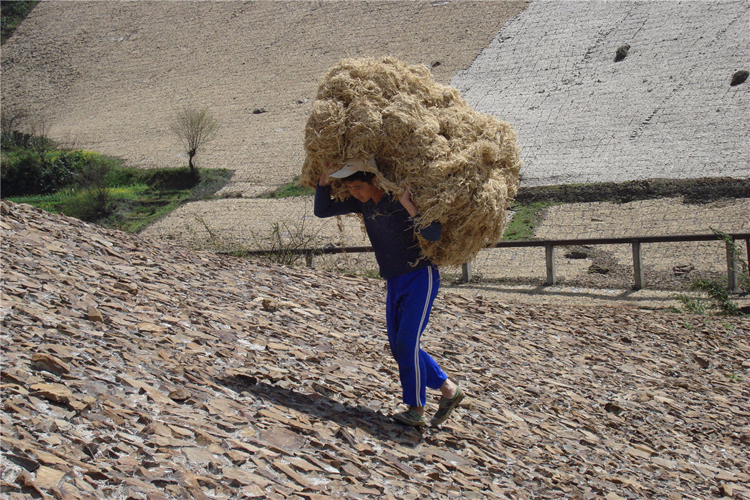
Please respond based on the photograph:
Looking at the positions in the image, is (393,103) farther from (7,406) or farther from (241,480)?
(7,406)

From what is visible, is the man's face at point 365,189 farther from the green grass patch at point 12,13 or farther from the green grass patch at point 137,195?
the green grass patch at point 12,13

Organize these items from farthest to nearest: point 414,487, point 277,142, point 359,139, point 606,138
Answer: point 277,142
point 606,138
point 359,139
point 414,487

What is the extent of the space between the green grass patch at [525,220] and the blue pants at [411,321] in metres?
10.6

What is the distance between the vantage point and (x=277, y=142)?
24.0 m

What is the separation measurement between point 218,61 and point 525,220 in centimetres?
2117

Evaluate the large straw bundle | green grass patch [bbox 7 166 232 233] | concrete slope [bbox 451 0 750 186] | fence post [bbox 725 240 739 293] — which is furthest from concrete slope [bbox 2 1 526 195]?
the large straw bundle

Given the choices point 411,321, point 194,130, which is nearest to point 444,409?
point 411,321

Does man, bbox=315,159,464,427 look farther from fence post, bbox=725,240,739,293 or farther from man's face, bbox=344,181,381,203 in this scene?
fence post, bbox=725,240,739,293

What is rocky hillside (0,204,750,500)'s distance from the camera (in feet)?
11.0

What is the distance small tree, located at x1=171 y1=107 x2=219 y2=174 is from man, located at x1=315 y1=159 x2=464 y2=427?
19.2 metres

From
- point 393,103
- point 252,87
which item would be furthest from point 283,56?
point 393,103

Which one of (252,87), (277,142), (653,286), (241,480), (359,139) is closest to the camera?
(241,480)

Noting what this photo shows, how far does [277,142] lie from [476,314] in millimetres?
17175

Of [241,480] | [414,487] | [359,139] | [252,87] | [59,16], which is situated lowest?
[414,487]
